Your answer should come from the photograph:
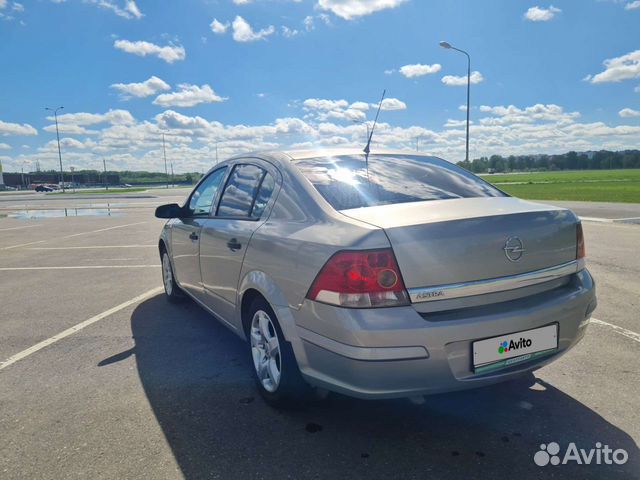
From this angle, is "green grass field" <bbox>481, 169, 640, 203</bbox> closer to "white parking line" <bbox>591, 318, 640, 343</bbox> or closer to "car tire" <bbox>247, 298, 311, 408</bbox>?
"white parking line" <bbox>591, 318, 640, 343</bbox>

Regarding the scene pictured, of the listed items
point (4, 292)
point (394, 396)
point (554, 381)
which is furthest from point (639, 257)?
point (4, 292)

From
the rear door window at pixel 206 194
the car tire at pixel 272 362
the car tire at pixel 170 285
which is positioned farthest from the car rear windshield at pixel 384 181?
the car tire at pixel 170 285

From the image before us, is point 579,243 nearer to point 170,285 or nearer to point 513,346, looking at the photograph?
point 513,346

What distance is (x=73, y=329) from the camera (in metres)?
4.60

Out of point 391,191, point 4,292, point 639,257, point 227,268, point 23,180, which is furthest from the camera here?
point 23,180

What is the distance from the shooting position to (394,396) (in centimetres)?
229

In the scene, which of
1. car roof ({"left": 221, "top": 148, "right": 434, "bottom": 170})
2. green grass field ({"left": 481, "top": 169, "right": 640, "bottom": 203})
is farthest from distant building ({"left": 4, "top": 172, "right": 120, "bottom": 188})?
car roof ({"left": 221, "top": 148, "right": 434, "bottom": 170})

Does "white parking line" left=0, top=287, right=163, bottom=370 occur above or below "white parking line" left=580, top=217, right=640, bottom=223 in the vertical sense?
above

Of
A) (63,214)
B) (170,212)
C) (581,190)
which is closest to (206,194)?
(170,212)

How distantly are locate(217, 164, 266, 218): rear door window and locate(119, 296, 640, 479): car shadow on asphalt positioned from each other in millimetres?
1214

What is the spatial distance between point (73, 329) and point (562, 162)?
141720 millimetres

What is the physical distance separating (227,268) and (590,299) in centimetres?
236

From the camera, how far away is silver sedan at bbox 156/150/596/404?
224cm

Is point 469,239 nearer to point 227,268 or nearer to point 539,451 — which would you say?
point 539,451
